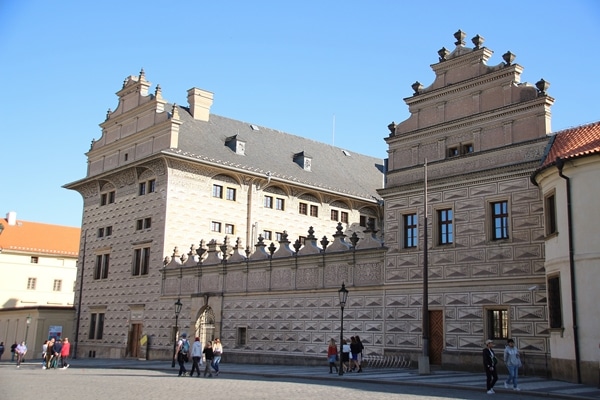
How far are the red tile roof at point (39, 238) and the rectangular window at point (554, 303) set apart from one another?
161 ft

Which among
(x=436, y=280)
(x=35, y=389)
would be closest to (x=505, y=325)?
(x=436, y=280)

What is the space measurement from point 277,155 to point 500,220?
70.8 ft

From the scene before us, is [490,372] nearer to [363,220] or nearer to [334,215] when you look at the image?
[334,215]

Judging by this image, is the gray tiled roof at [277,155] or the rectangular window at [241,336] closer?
the rectangular window at [241,336]

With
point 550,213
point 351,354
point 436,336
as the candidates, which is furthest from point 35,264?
point 550,213

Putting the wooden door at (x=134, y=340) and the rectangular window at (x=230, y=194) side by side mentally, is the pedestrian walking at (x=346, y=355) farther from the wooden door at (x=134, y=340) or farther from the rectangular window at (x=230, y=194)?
the wooden door at (x=134, y=340)

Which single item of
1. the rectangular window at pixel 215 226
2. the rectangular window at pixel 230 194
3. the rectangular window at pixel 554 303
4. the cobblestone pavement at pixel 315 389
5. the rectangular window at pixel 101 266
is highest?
the rectangular window at pixel 230 194

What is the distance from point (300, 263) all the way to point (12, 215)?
143 ft

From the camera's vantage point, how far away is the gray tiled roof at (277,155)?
125 ft

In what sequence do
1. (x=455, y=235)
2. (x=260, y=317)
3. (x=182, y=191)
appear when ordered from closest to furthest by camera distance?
(x=455, y=235) < (x=260, y=317) < (x=182, y=191)

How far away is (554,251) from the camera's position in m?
19.5

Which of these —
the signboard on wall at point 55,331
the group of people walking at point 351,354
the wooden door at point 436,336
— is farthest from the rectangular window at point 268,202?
the wooden door at point 436,336

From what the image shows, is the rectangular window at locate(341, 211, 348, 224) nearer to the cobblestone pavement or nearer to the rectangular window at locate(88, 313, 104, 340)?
the rectangular window at locate(88, 313, 104, 340)

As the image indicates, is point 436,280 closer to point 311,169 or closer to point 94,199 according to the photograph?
point 311,169
